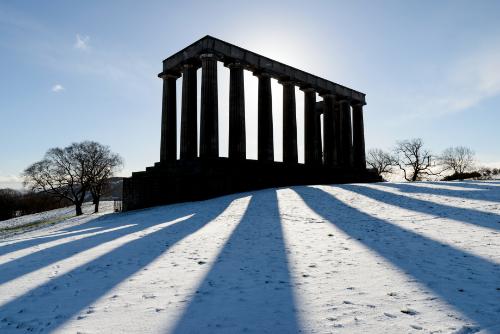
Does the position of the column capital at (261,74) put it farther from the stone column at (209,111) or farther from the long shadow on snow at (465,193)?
the long shadow on snow at (465,193)

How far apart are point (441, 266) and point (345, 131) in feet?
105

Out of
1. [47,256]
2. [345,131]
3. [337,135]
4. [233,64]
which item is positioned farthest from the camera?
[337,135]

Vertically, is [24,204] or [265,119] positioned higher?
[265,119]

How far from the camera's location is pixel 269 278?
5922 mm

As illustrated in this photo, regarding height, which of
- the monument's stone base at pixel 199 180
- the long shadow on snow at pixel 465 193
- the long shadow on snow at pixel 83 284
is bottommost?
the long shadow on snow at pixel 83 284

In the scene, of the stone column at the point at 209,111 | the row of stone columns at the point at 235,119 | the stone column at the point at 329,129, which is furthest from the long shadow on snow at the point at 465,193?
the stone column at the point at 329,129

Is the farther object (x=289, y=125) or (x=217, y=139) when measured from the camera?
(x=289, y=125)

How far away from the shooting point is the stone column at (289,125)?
29703mm

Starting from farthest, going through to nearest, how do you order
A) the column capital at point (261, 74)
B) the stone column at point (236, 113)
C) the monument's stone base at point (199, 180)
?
the column capital at point (261, 74) < the stone column at point (236, 113) < the monument's stone base at point (199, 180)

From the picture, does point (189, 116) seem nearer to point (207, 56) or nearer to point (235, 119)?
point (235, 119)

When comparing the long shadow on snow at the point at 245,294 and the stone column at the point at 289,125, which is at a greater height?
the stone column at the point at 289,125

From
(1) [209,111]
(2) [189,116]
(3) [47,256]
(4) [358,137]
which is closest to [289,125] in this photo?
(1) [209,111]

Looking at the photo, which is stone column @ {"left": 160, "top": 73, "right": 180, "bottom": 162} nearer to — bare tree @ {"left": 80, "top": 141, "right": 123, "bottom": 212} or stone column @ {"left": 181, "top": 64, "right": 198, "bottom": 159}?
stone column @ {"left": 181, "top": 64, "right": 198, "bottom": 159}

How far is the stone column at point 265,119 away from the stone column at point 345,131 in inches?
468
